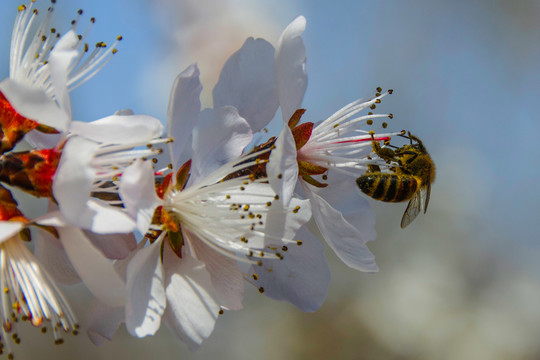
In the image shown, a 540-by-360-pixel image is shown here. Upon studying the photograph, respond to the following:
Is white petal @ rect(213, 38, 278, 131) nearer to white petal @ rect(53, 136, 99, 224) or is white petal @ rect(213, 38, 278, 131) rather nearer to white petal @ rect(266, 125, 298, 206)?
white petal @ rect(266, 125, 298, 206)

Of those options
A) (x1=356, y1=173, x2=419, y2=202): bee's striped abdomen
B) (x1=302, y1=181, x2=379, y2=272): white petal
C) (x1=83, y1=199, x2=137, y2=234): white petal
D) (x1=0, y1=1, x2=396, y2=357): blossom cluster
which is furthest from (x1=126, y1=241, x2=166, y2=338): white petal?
(x1=356, y1=173, x2=419, y2=202): bee's striped abdomen

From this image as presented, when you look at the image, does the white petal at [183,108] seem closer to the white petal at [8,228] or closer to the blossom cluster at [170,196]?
the blossom cluster at [170,196]

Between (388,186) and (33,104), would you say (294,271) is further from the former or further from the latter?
(33,104)

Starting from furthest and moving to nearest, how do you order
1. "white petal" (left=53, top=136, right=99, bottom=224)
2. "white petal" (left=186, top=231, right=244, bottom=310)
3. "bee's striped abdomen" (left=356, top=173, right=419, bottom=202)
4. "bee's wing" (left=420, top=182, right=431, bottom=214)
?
"bee's wing" (left=420, top=182, right=431, bottom=214)
"bee's striped abdomen" (left=356, top=173, right=419, bottom=202)
"white petal" (left=186, top=231, right=244, bottom=310)
"white petal" (left=53, top=136, right=99, bottom=224)

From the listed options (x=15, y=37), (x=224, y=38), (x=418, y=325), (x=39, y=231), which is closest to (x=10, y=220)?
(x=39, y=231)

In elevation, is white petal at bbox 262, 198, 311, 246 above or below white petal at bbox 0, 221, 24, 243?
below

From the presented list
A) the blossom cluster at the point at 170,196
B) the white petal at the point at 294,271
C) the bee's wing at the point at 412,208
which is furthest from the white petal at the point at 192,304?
the bee's wing at the point at 412,208
